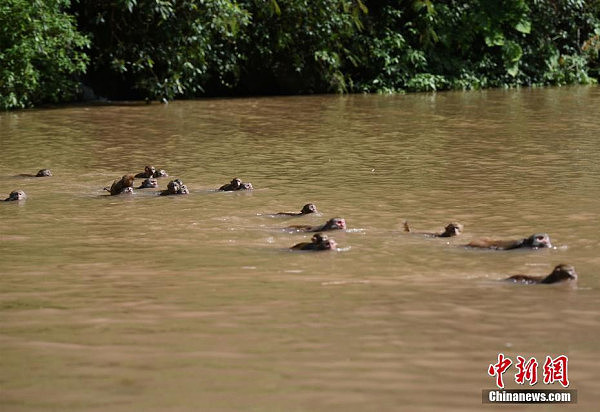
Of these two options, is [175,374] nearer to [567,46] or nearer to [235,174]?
[235,174]

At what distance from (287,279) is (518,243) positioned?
1878mm

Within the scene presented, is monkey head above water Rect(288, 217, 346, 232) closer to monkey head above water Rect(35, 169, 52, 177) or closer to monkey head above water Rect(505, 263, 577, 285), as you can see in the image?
monkey head above water Rect(505, 263, 577, 285)

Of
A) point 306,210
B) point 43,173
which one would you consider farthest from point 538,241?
point 43,173

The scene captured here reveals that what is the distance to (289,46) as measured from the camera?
24844mm

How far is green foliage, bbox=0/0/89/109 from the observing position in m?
19.1

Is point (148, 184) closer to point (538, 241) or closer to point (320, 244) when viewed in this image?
point (320, 244)

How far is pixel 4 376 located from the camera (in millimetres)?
4766

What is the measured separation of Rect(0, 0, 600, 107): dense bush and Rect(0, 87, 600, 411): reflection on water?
21.6 feet

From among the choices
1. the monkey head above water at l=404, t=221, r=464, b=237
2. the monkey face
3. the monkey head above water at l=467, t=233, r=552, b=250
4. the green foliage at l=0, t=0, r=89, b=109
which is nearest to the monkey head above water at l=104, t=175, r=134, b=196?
the monkey head above water at l=404, t=221, r=464, b=237

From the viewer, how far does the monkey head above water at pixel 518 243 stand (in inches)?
295

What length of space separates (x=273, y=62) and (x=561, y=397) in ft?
69.4

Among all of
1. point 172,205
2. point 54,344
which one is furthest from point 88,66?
point 54,344

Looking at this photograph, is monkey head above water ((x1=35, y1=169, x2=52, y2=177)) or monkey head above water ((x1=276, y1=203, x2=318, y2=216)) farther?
monkey head above water ((x1=35, y1=169, x2=52, y2=177))

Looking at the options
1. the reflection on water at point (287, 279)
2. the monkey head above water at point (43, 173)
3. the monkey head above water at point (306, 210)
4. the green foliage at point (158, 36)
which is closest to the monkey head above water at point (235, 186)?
the reflection on water at point (287, 279)
